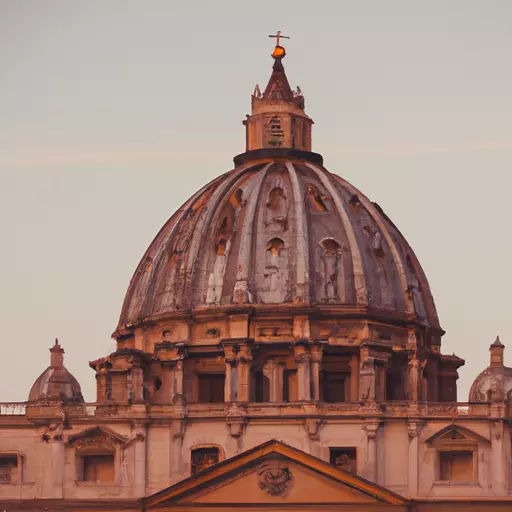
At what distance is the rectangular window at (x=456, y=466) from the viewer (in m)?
137

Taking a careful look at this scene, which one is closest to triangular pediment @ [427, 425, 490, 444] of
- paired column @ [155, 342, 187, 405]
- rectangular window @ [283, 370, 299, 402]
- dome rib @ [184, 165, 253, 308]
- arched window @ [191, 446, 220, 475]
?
rectangular window @ [283, 370, 299, 402]

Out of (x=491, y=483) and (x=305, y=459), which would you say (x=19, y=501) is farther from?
(x=491, y=483)

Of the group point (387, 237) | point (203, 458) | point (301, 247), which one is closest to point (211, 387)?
point (203, 458)

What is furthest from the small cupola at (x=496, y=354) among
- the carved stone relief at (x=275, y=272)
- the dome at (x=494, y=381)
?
the carved stone relief at (x=275, y=272)

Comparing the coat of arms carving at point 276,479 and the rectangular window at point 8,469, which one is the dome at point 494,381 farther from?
the rectangular window at point 8,469

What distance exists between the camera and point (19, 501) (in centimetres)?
13725

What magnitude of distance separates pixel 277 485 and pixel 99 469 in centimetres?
992

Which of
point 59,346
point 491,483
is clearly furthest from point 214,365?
point 491,483

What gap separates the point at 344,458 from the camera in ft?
455

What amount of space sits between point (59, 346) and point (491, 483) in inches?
913

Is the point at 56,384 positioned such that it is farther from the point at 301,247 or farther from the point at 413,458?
the point at 413,458

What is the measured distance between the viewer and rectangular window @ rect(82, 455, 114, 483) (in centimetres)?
13825

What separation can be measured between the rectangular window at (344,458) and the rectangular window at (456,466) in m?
4.25

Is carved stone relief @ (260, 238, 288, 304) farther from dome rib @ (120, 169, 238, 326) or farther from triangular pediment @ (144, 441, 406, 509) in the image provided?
triangular pediment @ (144, 441, 406, 509)
